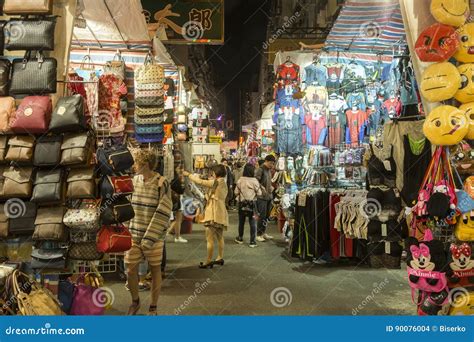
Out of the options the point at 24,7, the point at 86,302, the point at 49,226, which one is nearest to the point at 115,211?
the point at 49,226

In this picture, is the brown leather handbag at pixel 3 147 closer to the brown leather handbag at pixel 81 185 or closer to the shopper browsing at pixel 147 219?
the brown leather handbag at pixel 81 185

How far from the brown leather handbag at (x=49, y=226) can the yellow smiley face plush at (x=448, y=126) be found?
9.57 ft

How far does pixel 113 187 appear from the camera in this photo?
3611 millimetres

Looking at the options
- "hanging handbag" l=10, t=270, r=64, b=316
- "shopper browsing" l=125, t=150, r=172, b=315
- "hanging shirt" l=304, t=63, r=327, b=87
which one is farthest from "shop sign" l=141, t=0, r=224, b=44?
"hanging handbag" l=10, t=270, r=64, b=316

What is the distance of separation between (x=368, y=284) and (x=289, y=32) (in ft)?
23.1

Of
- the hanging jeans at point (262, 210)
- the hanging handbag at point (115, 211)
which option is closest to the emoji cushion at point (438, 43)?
the hanging handbag at point (115, 211)

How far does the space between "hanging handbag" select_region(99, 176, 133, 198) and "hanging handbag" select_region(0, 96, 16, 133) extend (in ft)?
2.64

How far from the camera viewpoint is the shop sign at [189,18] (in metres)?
8.78

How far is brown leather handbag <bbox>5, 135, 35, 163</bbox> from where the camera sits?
11.5 ft

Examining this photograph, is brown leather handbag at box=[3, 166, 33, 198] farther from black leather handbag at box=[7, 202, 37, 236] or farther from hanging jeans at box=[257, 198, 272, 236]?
hanging jeans at box=[257, 198, 272, 236]

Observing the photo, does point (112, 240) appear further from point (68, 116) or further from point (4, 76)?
point (4, 76)

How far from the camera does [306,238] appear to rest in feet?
25.3

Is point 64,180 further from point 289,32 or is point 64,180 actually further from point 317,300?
point 289,32

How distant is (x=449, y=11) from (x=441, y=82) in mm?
543
